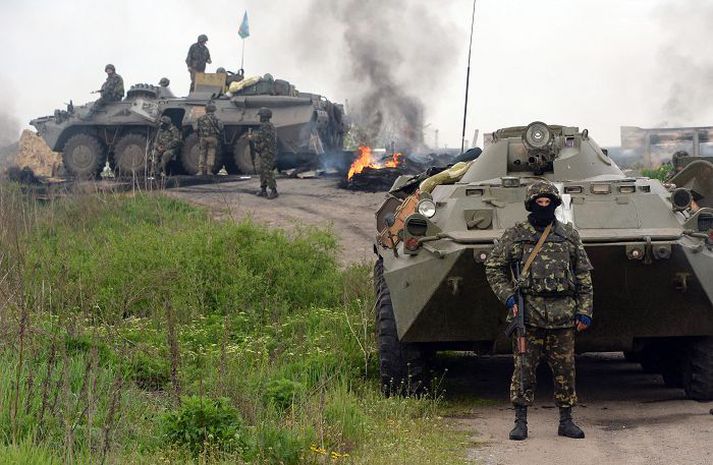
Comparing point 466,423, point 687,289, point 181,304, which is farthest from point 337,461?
point 181,304

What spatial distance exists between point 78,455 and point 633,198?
15.8ft

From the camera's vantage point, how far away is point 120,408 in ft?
24.4

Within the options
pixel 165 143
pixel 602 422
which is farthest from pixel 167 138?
pixel 602 422

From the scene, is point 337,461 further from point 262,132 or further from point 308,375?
point 262,132

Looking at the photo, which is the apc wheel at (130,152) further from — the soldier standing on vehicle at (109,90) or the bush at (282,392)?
the bush at (282,392)

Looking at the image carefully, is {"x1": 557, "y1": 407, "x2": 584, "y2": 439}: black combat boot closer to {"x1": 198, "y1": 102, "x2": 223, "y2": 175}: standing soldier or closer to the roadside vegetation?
the roadside vegetation

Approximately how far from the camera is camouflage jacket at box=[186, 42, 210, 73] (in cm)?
3056

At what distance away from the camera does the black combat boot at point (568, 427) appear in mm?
7930

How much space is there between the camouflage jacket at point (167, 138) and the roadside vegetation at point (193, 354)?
8.48 metres

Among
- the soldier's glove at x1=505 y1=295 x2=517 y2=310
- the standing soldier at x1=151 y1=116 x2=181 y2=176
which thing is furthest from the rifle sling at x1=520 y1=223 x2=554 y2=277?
the standing soldier at x1=151 y1=116 x2=181 y2=176

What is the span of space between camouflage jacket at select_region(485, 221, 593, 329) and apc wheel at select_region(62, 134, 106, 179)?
22.0 meters

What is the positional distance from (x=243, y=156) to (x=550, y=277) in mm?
20603

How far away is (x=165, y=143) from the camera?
26328 mm

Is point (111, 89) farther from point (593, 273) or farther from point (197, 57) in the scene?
point (593, 273)
